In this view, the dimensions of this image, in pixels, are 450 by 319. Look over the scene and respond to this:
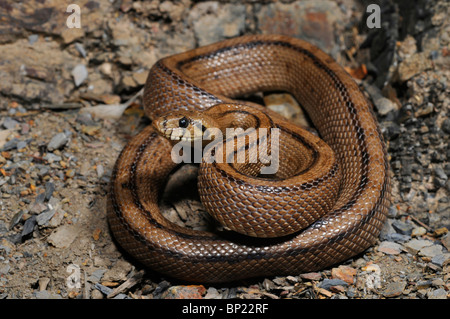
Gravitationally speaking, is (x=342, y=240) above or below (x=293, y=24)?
below

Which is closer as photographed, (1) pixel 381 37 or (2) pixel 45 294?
(2) pixel 45 294

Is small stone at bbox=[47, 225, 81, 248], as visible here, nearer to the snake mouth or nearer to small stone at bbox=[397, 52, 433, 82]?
the snake mouth

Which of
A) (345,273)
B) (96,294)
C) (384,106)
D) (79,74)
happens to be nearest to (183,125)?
(96,294)

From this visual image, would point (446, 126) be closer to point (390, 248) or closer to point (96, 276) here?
point (390, 248)

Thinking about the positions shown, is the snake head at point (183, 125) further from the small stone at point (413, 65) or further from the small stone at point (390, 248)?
the small stone at point (413, 65)

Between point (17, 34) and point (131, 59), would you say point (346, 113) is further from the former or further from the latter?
point (17, 34)

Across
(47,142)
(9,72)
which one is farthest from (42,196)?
(9,72)
